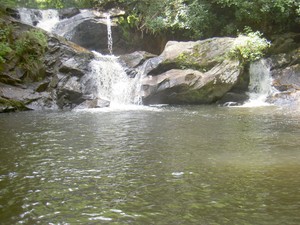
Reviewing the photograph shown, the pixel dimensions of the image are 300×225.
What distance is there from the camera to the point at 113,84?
51.3 ft

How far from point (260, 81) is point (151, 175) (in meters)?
12.7

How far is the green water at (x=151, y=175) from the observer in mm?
3195

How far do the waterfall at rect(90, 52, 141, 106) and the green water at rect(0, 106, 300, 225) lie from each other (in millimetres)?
6849

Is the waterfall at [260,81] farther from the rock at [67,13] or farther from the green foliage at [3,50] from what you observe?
the rock at [67,13]

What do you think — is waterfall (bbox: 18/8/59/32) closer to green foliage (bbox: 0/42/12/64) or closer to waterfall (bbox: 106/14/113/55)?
waterfall (bbox: 106/14/113/55)

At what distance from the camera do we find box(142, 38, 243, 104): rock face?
14.2 metres

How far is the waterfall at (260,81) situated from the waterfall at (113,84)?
5.47 m

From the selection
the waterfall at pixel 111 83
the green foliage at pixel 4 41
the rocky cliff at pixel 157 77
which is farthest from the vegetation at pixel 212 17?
the waterfall at pixel 111 83

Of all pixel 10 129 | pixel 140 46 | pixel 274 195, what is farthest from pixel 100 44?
pixel 274 195

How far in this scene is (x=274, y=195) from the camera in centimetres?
360

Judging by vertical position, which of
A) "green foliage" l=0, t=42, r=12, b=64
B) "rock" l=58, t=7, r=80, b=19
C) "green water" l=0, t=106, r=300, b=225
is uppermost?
"rock" l=58, t=7, r=80, b=19

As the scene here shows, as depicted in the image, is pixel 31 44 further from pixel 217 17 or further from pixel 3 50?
pixel 217 17

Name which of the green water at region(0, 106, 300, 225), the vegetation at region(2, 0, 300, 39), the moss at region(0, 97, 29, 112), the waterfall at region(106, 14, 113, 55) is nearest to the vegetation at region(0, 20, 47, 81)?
the moss at region(0, 97, 29, 112)

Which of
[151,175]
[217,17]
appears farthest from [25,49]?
[151,175]
